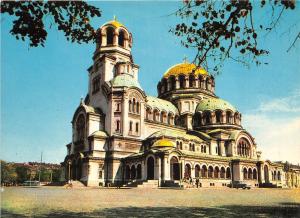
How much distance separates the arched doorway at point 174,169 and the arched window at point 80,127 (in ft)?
55.4

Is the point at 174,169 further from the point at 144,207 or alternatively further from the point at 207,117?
the point at 144,207

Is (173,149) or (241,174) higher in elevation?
(173,149)

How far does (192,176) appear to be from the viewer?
156 feet

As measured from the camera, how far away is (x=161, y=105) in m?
61.2

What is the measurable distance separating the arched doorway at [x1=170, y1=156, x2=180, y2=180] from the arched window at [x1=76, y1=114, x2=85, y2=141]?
16900 mm

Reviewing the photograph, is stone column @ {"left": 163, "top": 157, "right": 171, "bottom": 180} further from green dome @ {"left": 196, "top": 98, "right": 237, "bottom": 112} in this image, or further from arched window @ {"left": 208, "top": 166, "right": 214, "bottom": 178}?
green dome @ {"left": 196, "top": 98, "right": 237, "bottom": 112}

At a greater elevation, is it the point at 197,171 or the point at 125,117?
the point at 125,117

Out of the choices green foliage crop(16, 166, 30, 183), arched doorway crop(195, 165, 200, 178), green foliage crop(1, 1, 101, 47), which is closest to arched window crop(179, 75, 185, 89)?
arched doorway crop(195, 165, 200, 178)

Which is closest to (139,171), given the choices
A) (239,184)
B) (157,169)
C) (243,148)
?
(157,169)

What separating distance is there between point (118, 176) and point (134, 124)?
8584 mm

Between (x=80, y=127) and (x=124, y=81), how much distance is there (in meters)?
10.9

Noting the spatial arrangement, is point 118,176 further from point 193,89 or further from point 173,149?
point 193,89

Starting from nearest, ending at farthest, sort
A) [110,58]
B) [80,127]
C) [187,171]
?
[187,171] < [80,127] < [110,58]

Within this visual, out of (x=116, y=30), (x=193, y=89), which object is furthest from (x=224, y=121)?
(x=116, y=30)
